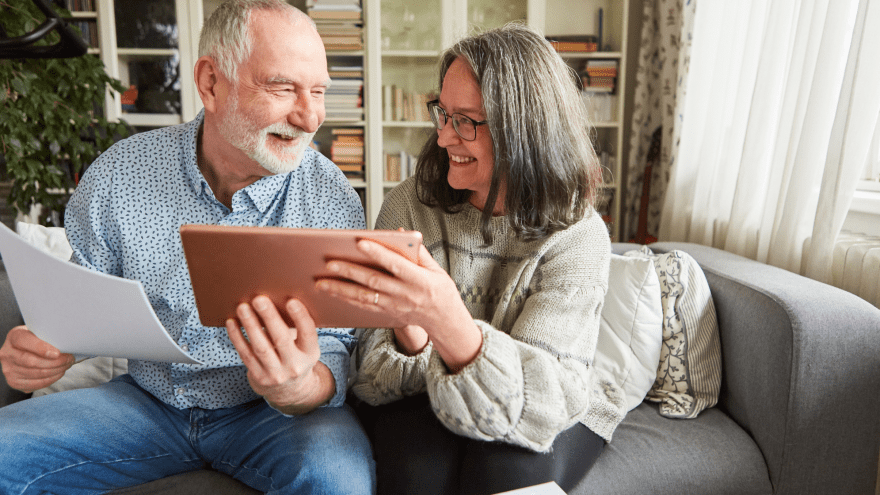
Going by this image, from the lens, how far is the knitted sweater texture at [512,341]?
0.85m

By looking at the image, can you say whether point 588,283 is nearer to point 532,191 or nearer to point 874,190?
point 532,191

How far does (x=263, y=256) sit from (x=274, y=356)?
0.57ft

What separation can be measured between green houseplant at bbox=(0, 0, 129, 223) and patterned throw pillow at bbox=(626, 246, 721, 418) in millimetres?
2261

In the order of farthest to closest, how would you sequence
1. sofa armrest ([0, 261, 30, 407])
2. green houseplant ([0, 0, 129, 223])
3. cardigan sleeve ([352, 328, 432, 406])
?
green houseplant ([0, 0, 129, 223])
sofa armrest ([0, 261, 30, 407])
cardigan sleeve ([352, 328, 432, 406])

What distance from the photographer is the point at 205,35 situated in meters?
1.07

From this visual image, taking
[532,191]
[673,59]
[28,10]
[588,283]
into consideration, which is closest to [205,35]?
[532,191]

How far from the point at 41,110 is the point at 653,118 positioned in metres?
2.76

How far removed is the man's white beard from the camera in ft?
3.33

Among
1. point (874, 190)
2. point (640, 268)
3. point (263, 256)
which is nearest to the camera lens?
point (263, 256)

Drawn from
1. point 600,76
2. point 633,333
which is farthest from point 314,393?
point 600,76

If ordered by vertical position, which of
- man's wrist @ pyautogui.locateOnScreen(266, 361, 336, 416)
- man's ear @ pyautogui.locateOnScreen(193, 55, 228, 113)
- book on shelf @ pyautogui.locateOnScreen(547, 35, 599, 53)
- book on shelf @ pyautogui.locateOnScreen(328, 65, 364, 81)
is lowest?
man's wrist @ pyautogui.locateOnScreen(266, 361, 336, 416)

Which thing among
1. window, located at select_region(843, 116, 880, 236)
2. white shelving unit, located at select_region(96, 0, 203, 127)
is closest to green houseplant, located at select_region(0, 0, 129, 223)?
white shelving unit, located at select_region(96, 0, 203, 127)

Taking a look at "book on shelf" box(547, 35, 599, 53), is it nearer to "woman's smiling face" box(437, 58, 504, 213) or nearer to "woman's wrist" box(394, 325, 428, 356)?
"woman's smiling face" box(437, 58, 504, 213)

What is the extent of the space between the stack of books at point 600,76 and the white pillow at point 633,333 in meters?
1.95
